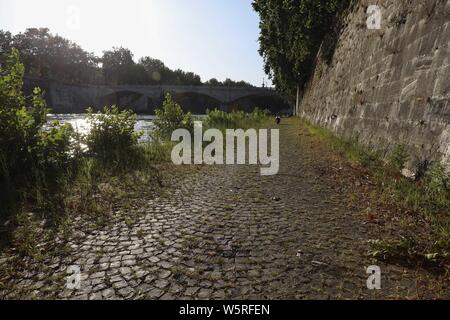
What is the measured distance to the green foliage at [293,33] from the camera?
19438mm

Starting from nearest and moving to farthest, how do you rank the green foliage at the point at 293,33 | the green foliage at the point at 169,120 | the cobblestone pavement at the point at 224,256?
the cobblestone pavement at the point at 224,256, the green foliage at the point at 169,120, the green foliage at the point at 293,33

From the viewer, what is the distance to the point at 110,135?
8242 millimetres

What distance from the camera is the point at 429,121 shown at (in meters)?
5.20

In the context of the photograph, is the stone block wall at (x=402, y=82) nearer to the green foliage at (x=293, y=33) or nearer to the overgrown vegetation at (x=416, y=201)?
the overgrown vegetation at (x=416, y=201)

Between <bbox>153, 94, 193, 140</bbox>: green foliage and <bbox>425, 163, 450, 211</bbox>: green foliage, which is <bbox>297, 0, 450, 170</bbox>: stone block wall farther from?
<bbox>153, 94, 193, 140</bbox>: green foliage

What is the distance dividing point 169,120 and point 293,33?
56.0ft

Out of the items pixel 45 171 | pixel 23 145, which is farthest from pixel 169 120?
pixel 23 145

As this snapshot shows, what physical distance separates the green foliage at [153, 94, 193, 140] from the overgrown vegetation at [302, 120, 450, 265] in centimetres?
729

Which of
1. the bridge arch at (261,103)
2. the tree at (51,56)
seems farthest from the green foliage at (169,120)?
the tree at (51,56)

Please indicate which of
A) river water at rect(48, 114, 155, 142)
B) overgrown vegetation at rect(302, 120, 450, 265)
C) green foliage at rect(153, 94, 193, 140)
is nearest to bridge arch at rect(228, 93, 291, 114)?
river water at rect(48, 114, 155, 142)

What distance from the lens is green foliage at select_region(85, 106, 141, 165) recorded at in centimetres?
797

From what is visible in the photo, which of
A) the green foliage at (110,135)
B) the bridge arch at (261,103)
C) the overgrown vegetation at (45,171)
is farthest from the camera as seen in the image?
the bridge arch at (261,103)

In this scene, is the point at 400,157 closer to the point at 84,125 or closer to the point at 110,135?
the point at 110,135

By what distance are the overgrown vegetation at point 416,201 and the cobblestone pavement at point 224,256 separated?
0.27m
